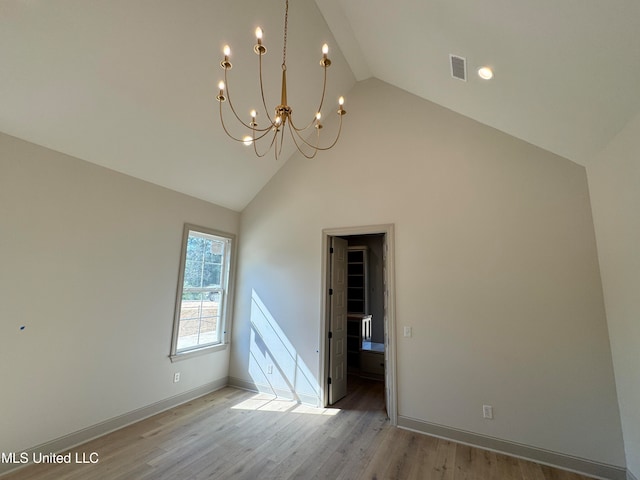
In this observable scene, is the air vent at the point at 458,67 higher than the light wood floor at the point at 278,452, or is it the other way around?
the air vent at the point at 458,67

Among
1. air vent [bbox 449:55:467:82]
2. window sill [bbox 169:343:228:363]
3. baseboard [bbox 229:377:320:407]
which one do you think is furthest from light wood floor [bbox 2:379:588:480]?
air vent [bbox 449:55:467:82]

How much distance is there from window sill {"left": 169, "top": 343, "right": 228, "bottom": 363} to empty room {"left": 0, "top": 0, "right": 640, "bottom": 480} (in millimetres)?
95

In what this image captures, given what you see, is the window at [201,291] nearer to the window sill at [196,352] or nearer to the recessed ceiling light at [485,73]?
the window sill at [196,352]

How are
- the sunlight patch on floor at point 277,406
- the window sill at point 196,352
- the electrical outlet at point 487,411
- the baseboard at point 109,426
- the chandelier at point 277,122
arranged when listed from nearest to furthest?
the chandelier at point 277,122 < the baseboard at point 109,426 < the electrical outlet at point 487,411 < the sunlight patch on floor at point 277,406 < the window sill at point 196,352

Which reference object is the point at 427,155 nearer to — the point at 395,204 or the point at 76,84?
the point at 395,204

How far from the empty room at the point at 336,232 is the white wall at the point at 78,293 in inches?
0.7

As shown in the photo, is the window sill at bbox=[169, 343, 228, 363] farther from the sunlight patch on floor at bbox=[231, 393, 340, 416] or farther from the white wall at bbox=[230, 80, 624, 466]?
the sunlight patch on floor at bbox=[231, 393, 340, 416]

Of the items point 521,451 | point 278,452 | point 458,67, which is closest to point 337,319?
point 278,452

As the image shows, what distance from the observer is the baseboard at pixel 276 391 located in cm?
371

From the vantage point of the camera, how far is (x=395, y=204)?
11.5ft

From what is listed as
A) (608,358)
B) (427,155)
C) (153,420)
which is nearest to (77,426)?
(153,420)

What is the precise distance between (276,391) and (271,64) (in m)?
4.31

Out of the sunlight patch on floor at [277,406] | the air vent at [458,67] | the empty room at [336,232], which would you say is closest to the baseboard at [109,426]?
the empty room at [336,232]

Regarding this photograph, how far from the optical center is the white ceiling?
1.77 meters
